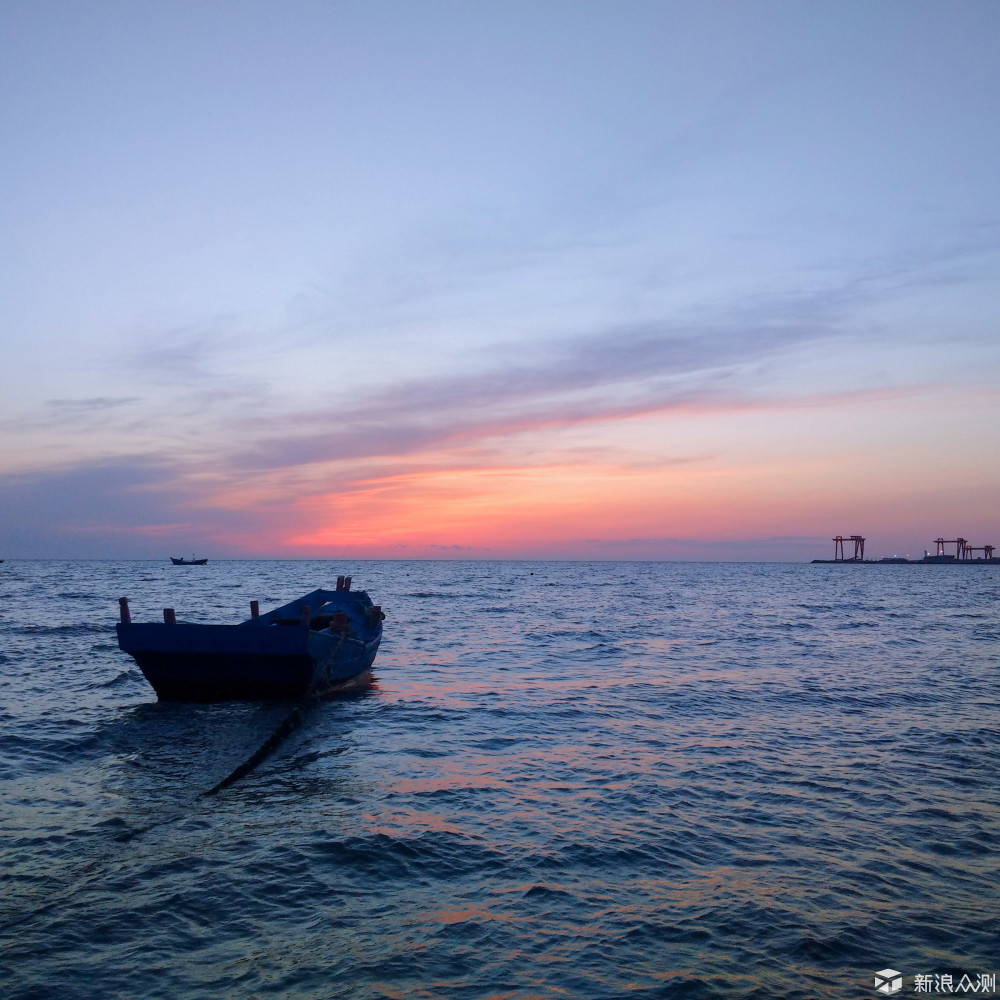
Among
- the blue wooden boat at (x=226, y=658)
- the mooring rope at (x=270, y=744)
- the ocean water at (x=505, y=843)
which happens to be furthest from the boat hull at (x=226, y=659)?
the ocean water at (x=505, y=843)

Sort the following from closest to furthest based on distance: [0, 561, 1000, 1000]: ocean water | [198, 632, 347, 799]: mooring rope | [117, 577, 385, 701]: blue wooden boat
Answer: [0, 561, 1000, 1000]: ocean water → [198, 632, 347, 799]: mooring rope → [117, 577, 385, 701]: blue wooden boat

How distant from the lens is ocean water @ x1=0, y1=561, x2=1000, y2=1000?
18.5ft

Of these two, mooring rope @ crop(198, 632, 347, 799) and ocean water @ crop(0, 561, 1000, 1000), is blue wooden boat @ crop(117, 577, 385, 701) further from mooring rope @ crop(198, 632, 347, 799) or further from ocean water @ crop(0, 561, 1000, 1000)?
ocean water @ crop(0, 561, 1000, 1000)

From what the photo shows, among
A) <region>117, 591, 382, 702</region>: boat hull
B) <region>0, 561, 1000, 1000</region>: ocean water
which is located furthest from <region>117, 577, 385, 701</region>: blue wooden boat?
<region>0, 561, 1000, 1000</region>: ocean water

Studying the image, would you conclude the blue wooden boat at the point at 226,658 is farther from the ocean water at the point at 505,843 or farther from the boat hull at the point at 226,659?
the ocean water at the point at 505,843

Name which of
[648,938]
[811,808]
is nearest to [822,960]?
[648,938]

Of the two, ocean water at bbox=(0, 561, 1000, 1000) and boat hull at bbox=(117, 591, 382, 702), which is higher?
boat hull at bbox=(117, 591, 382, 702)

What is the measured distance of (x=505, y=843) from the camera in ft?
27.0

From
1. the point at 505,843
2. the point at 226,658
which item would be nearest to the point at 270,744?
the point at 226,658

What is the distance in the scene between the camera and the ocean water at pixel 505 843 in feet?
18.5

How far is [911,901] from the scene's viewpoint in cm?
681

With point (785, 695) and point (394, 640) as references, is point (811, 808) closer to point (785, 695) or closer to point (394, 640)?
point (785, 695)

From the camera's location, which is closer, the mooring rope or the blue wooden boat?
the mooring rope

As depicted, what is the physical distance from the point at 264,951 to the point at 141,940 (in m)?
1.02
